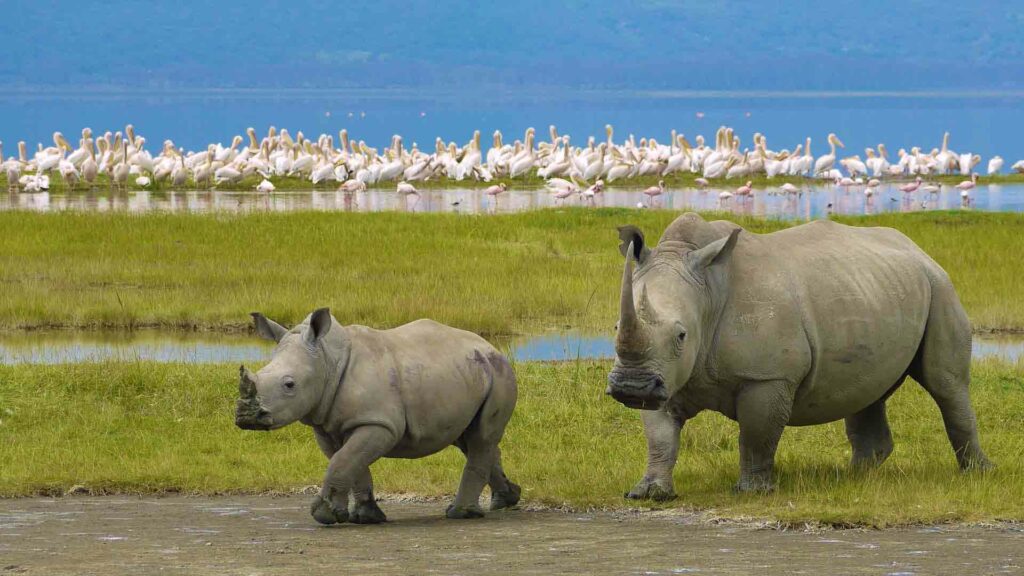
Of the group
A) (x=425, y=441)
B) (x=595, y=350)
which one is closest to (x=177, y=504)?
(x=425, y=441)

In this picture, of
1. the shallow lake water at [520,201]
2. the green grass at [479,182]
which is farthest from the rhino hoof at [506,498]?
the green grass at [479,182]

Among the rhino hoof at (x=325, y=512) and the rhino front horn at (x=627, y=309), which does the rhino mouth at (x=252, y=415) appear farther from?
the rhino front horn at (x=627, y=309)

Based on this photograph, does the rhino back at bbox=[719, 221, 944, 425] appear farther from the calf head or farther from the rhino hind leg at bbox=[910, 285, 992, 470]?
Result: the calf head

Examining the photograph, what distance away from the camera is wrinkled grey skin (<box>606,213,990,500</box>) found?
9.03 metres

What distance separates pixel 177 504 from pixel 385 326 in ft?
28.6

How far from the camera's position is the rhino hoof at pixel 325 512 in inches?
331

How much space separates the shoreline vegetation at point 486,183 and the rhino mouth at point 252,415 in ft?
121

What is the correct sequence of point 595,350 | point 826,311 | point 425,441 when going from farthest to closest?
point 595,350, point 826,311, point 425,441

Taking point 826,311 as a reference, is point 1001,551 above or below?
below

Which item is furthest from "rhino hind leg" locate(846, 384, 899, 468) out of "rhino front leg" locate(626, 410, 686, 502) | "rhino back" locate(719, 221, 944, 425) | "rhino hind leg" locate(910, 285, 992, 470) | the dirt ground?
the dirt ground

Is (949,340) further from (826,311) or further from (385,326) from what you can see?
(385,326)

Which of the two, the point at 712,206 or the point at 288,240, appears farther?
the point at 712,206

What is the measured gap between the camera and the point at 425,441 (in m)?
8.77

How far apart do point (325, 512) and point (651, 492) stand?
5.92ft
